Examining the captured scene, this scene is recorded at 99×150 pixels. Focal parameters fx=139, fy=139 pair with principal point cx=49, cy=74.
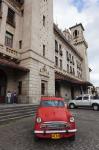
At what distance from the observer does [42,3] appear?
2300 centimetres

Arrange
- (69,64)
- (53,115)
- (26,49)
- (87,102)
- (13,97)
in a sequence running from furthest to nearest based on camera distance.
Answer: (69,64), (26,49), (87,102), (13,97), (53,115)

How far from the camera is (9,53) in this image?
1800 cm

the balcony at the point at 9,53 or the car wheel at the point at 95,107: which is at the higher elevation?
the balcony at the point at 9,53

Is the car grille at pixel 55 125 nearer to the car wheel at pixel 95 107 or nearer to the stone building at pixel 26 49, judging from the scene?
the stone building at pixel 26 49

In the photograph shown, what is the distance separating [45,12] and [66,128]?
72.2ft

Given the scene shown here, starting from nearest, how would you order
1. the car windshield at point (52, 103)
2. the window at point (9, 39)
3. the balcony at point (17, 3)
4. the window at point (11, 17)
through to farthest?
1. the car windshield at point (52, 103)
2. the window at point (9, 39)
3. the window at point (11, 17)
4. the balcony at point (17, 3)

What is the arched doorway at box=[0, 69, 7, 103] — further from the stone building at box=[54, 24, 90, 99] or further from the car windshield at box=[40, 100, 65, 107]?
the car windshield at box=[40, 100, 65, 107]

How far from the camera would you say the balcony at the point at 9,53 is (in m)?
17.0

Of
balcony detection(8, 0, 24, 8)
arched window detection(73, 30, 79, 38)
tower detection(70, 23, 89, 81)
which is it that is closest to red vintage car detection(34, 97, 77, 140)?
balcony detection(8, 0, 24, 8)

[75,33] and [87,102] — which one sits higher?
[75,33]

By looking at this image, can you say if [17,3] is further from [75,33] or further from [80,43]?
[75,33]

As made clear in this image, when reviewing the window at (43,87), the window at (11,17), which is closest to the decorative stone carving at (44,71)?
the window at (43,87)

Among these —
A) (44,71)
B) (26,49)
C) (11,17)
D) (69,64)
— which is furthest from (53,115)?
(69,64)

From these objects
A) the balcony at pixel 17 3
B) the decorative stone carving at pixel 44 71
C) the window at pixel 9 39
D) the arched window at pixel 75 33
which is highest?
the arched window at pixel 75 33
